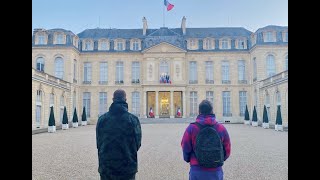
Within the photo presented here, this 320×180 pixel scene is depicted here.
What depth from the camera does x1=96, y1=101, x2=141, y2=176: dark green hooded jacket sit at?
3346 mm

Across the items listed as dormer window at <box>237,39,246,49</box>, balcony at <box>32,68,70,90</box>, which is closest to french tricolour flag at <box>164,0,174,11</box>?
dormer window at <box>237,39,246,49</box>

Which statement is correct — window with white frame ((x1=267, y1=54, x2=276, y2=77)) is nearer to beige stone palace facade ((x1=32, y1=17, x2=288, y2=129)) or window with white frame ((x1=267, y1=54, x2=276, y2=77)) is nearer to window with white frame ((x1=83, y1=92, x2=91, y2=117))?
beige stone palace facade ((x1=32, y1=17, x2=288, y2=129))

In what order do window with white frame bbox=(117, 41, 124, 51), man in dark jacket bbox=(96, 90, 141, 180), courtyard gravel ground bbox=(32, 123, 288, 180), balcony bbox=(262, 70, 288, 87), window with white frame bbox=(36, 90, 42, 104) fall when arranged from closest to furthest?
man in dark jacket bbox=(96, 90, 141, 180) → courtyard gravel ground bbox=(32, 123, 288, 180) → window with white frame bbox=(36, 90, 42, 104) → balcony bbox=(262, 70, 288, 87) → window with white frame bbox=(117, 41, 124, 51)

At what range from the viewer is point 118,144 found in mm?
3352

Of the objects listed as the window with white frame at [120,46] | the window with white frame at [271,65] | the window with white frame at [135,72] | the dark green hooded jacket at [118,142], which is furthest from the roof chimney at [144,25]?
the dark green hooded jacket at [118,142]

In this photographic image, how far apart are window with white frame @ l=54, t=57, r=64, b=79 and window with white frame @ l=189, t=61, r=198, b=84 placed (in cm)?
1321

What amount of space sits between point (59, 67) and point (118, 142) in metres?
30.3

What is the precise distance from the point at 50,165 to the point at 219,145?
573 centimetres

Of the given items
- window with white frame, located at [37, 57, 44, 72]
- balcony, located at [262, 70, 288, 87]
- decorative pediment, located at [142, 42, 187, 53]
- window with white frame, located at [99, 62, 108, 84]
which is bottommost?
balcony, located at [262, 70, 288, 87]

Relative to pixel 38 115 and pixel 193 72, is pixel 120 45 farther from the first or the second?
pixel 38 115

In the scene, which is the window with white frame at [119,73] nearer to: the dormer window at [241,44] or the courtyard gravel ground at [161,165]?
the dormer window at [241,44]
